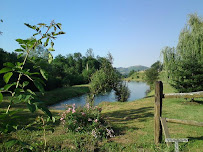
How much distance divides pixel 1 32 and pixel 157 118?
14096 millimetres

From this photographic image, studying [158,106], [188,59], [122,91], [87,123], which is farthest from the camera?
[122,91]

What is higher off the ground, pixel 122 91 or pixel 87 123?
pixel 122 91

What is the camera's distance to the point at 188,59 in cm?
1062

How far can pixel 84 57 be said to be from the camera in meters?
86.8

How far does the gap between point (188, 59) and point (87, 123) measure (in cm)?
860

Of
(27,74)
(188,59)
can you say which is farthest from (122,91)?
(27,74)

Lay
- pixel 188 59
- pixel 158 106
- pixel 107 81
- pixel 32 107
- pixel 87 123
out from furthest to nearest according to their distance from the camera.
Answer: pixel 107 81 < pixel 188 59 < pixel 87 123 < pixel 158 106 < pixel 32 107

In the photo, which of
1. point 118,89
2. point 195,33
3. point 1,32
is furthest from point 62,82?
point 195,33

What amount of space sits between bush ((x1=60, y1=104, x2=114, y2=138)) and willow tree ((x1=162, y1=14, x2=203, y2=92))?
7520mm

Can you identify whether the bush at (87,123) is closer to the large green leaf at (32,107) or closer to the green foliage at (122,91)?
the large green leaf at (32,107)

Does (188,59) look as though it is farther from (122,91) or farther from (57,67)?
(57,67)

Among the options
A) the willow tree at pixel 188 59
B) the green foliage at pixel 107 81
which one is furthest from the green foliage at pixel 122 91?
the willow tree at pixel 188 59

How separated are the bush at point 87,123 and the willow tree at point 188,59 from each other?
7.52 metres

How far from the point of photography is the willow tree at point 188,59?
34.3ft
